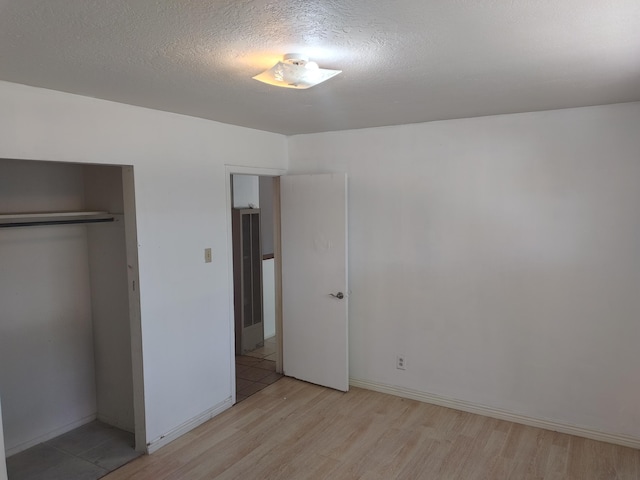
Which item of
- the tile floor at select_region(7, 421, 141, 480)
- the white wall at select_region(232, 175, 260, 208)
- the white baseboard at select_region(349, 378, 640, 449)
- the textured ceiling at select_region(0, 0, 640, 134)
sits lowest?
the tile floor at select_region(7, 421, 141, 480)

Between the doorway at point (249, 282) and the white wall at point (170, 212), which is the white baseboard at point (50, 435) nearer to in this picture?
the white wall at point (170, 212)

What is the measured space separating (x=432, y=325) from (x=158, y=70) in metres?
2.71

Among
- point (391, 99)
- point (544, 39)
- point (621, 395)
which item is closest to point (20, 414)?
point (391, 99)

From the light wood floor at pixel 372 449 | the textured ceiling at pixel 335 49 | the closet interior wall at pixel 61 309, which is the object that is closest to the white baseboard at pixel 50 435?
the closet interior wall at pixel 61 309

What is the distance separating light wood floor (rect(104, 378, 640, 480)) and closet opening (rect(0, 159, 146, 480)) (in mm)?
524

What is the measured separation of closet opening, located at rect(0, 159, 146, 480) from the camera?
2.93 m

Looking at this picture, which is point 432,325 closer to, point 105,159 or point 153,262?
point 153,262

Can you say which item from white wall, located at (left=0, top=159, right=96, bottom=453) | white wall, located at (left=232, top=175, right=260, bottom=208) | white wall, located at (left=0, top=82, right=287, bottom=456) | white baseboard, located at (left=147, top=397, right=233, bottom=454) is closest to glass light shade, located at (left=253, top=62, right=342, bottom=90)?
white wall, located at (left=0, top=82, right=287, bottom=456)

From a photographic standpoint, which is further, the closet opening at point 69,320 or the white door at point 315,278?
the white door at point 315,278

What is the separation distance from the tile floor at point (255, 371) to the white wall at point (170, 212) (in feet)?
1.28

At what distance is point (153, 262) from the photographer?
2.93 meters

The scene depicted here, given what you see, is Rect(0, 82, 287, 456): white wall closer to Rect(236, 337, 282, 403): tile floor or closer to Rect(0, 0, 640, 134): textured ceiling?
Rect(0, 0, 640, 134): textured ceiling

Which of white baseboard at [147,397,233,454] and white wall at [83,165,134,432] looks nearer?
white baseboard at [147,397,233,454]

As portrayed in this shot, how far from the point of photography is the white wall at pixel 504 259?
2951 millimetres
